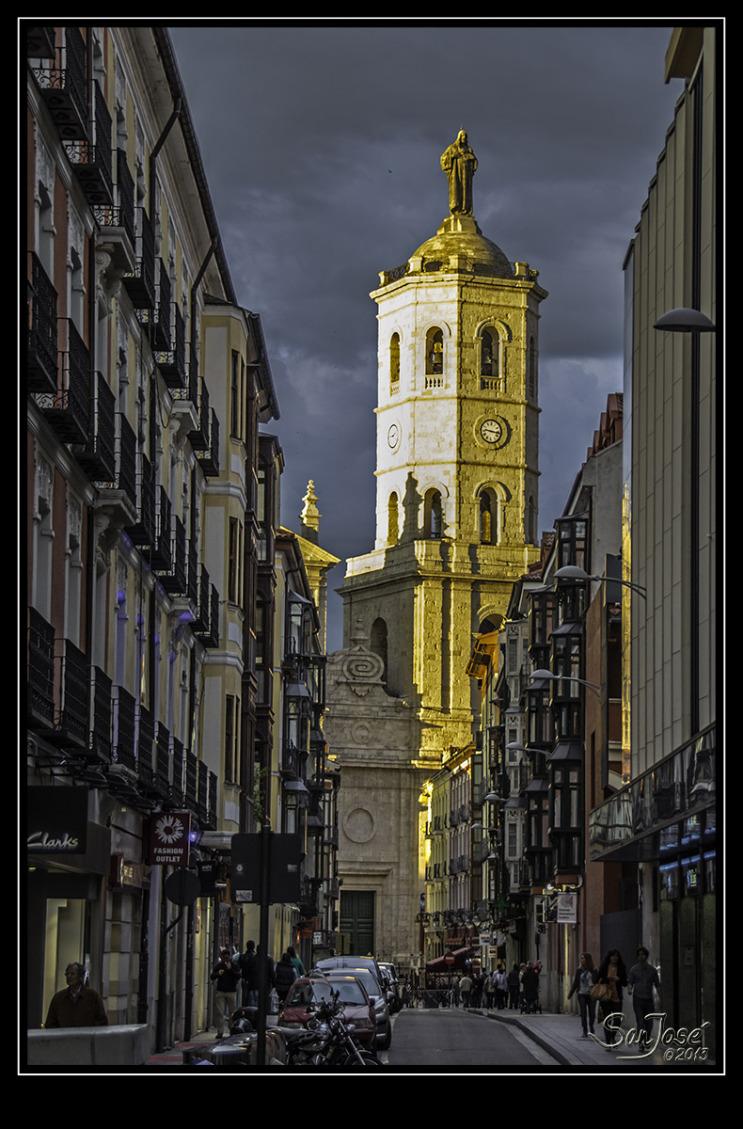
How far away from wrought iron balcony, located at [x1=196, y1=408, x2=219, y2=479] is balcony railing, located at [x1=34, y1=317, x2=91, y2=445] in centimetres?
1848

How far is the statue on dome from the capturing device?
15975cm

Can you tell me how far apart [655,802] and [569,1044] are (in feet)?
22.2

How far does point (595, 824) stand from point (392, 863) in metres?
102

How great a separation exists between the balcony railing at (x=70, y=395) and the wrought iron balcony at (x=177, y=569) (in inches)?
443

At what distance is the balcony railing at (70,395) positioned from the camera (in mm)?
25641

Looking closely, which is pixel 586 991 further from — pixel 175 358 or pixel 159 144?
pixel 159 144

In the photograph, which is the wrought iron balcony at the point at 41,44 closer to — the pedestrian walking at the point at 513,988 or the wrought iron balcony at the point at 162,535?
the wrought iron balcony at the point at 162,535

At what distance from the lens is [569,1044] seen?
40156 mm

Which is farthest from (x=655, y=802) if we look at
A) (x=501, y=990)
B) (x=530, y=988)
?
(x=501, y=990)

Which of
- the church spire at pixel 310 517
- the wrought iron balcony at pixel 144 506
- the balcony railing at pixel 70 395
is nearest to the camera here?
the balcony railing at pixel 70 395

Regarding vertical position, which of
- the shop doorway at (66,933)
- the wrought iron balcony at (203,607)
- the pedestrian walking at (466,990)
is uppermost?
the wrought iron balcony at (203,607)

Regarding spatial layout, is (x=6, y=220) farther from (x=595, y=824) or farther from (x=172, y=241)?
(x=595, y=824)

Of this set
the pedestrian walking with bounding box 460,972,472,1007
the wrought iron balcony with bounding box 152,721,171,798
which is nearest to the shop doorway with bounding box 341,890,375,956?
the pedestrian walking with bounding box 460,972,472,1007

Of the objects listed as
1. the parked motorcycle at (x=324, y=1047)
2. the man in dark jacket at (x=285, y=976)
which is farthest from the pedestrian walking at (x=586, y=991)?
the parked motorcycle at (x=324, y=1047)
